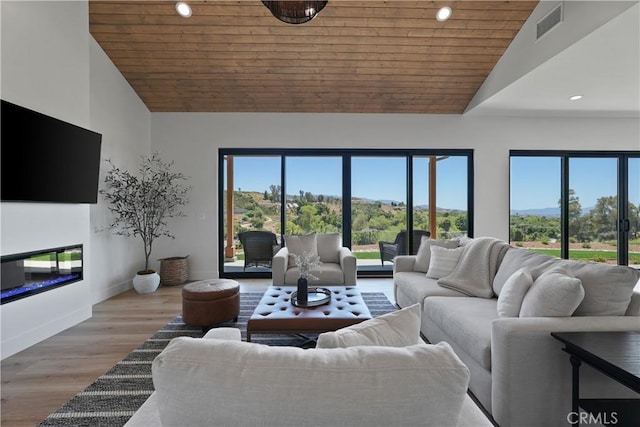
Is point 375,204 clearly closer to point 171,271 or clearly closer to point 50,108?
point 171,271

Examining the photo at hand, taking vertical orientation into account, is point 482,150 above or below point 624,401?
above

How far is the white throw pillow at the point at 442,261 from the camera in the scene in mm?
3199

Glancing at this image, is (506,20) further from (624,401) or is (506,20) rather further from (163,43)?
(163,43)

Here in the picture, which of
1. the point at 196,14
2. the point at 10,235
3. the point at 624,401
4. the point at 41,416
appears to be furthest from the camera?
the point at 196,14

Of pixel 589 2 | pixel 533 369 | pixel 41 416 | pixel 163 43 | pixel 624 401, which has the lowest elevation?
pixel 41 416

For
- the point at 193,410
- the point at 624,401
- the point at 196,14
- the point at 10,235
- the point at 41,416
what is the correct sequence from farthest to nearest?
1. the point at 196,14
2. the point at 10,235
3. the point at 41,416
4. the point at 624,401
5. the point at 193,410

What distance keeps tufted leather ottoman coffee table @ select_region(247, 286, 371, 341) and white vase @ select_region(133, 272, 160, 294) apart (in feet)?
8.22

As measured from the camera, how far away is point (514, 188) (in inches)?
211

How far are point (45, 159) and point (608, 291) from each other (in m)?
4.46

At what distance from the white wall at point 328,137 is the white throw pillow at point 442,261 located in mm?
2399

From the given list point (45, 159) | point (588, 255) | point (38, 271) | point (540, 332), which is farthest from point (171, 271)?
point (588, 255)

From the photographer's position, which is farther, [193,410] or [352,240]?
[352,240]

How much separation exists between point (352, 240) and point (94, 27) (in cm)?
462

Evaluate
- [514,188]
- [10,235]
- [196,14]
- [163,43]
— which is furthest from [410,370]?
[514,188]
